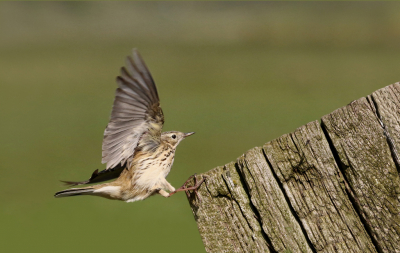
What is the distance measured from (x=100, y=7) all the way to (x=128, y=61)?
84.9 feet

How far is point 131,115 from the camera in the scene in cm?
449

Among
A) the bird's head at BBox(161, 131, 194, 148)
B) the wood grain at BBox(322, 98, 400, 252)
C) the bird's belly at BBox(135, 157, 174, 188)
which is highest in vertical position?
the bird's head at BBox(161, 131, 194, 148)

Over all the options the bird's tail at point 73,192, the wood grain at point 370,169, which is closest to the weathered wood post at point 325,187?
the wood grain at point 370,169

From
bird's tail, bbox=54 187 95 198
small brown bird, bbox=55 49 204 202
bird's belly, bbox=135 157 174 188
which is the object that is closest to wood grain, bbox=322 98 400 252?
small brown bird, bbox=55 49 204 202

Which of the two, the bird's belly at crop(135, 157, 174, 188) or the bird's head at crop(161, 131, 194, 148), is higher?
the bird's head at crop(161, 131, 194, 148)

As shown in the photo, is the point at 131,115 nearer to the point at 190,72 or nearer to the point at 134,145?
the point at 134,145

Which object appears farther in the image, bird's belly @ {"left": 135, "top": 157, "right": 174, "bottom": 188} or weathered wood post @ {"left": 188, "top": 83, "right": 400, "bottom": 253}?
bird's belly @ {"left": 135, "top": 157, "right": 174, "bottom": 188}

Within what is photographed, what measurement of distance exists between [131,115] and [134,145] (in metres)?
0.34

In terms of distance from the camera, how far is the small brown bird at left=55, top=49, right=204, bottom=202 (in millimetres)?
4281

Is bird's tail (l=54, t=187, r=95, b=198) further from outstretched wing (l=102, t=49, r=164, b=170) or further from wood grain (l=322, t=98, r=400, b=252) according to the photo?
wood grain (l=322, t=98, r=400, b=252)

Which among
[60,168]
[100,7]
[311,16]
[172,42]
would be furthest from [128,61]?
[100,7]

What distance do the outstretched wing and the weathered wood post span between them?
151 centimetres

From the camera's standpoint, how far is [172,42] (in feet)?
83.6

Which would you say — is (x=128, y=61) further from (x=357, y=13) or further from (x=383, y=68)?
(x=357, y=13)
